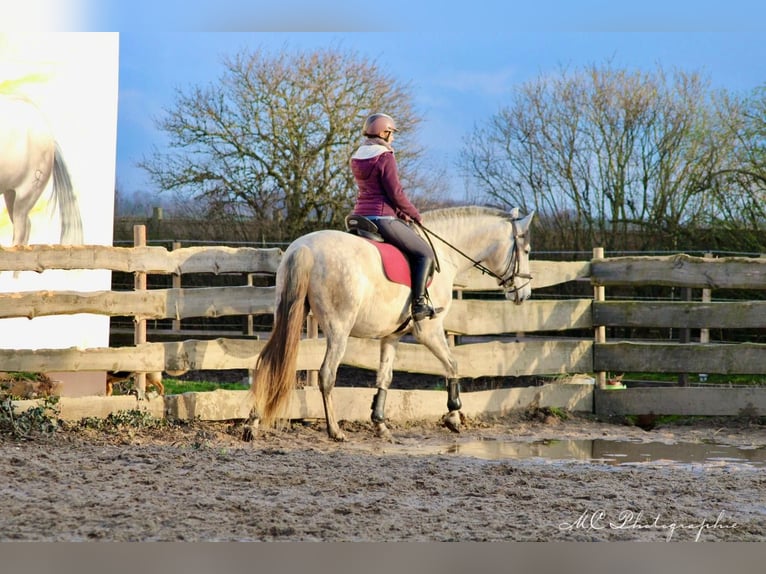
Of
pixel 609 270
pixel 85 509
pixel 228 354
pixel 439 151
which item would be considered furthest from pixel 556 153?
pixel 85 509

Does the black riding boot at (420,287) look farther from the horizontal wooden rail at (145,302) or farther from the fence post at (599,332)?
the fence post at (599,332)

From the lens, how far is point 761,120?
1390cm

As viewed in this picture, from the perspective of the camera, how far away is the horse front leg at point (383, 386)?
26.2 feet

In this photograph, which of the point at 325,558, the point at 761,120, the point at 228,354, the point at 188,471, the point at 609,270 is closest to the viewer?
the point at 325,558

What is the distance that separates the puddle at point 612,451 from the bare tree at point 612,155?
321 inches

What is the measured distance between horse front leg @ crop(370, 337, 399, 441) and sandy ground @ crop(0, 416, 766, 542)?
22cm

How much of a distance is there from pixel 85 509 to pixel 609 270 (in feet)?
19.8

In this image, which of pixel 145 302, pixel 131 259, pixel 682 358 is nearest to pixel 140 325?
pixel 145 302

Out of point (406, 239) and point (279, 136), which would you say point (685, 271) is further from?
point (279, 136)

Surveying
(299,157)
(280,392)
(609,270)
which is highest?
(299,157)

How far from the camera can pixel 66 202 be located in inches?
390

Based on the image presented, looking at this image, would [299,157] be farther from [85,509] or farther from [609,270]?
[85,509]

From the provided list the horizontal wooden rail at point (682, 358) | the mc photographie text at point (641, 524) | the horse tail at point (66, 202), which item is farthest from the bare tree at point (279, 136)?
the mc photographie text at point (641, 524)

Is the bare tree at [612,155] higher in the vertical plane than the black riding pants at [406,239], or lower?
higher
